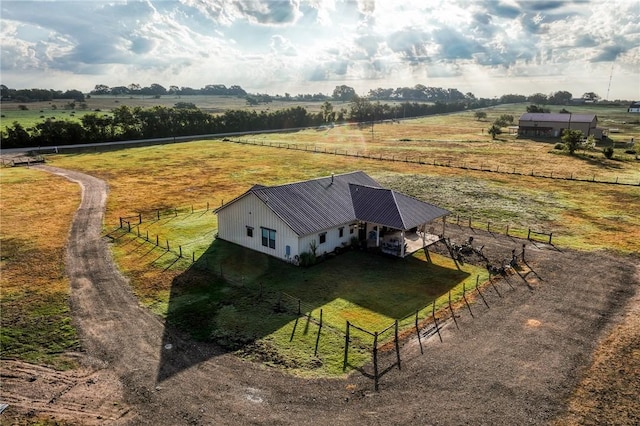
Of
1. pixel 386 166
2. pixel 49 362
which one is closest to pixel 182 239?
pixel 49 362

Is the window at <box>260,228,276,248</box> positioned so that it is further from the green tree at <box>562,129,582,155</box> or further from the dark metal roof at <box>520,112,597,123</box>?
the dark metal roof at <box>520,112,597,123</box>

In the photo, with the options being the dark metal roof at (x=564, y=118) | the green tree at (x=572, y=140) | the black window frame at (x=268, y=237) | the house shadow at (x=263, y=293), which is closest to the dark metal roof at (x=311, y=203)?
the black window frame at (x=268, y=237)

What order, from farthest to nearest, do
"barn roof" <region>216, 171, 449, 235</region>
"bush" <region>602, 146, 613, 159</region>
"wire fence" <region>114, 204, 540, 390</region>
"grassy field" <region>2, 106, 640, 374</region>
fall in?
"bush" <region>602, 146, 613, 159</region> < "barn roof" <region>216, 171, 449, 235</region> < "grassy field" <region>2, 106, 640, 374</region> < "wire fence" <region>114, 204, 540, 390</region>

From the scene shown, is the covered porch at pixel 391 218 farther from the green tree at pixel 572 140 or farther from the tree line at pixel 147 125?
the tree line at pixel 147 125

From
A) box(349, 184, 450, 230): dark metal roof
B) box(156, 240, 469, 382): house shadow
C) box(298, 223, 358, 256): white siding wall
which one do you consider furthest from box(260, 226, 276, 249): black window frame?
box(349, 184, 450, 230): dark metal roof

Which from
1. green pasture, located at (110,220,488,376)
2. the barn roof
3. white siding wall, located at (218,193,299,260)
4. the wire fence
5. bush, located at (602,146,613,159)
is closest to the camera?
the wire fence

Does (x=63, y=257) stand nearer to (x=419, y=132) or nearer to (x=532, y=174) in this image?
(x=532, y=174)

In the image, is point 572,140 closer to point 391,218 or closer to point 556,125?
point 556,125
